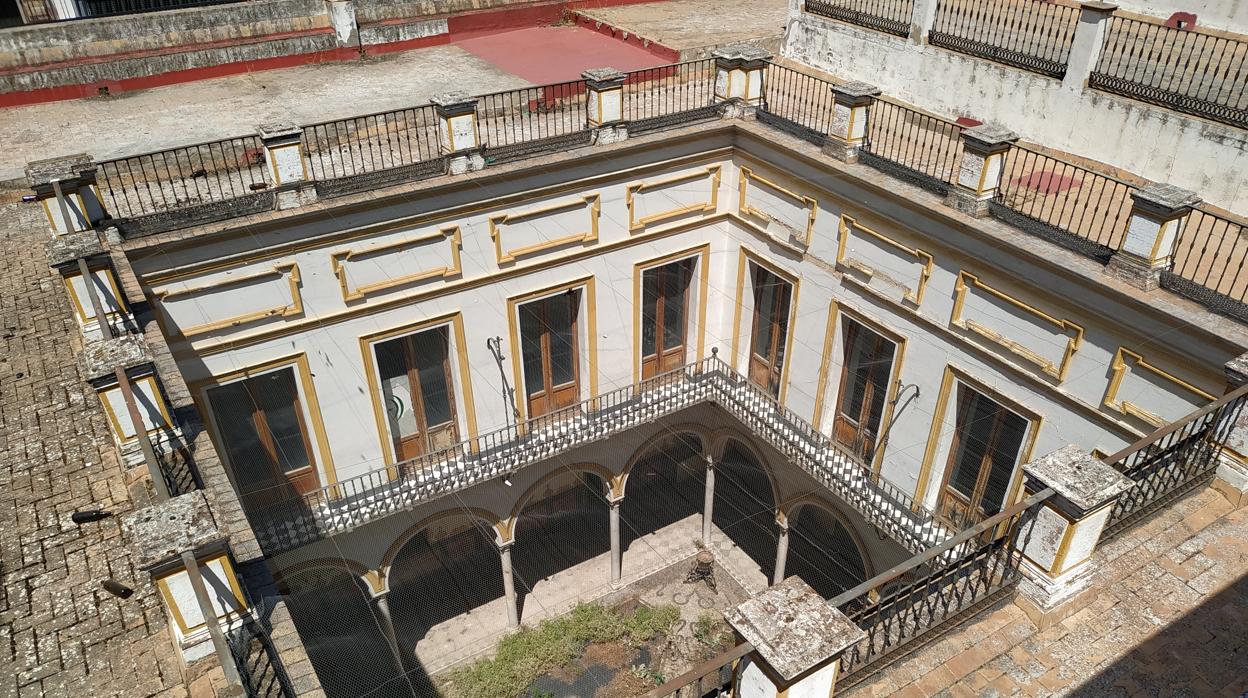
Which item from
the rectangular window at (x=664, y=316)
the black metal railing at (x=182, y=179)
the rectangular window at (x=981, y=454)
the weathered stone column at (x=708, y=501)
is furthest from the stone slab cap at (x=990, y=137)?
the black metal railing at (x=182, y=179)

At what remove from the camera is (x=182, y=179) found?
32.1 feet

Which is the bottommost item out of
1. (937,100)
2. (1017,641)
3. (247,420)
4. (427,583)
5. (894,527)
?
(427,583)

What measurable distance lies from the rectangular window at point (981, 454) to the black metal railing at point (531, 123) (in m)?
6.12

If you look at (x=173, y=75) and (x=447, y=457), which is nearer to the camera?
(x=447, y=457)

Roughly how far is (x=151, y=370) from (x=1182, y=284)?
926cm

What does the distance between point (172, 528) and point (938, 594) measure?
16.9 ft

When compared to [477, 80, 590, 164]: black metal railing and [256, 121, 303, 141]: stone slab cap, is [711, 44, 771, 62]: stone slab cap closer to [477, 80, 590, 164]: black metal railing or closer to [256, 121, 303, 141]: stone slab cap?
[477, 80, 590, 164]: black metal railing

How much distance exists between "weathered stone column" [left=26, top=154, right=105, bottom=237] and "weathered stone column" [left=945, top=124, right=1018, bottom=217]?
937cm

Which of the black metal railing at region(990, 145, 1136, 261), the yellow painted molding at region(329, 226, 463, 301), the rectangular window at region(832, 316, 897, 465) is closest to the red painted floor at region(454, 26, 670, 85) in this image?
the yellow painted molding at region(329, 226, 463, 301)

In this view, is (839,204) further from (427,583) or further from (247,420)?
(427,583)

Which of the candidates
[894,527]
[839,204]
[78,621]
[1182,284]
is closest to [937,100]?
[839,204]

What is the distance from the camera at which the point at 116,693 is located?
5570 millimetres

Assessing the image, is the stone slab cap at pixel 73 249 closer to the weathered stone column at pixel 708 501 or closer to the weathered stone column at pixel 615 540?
the weathered stone column at pixel 615 540

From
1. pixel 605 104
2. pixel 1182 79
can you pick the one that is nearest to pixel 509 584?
pixel 605 104
